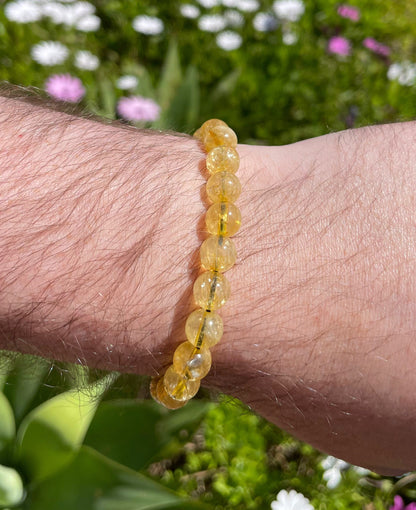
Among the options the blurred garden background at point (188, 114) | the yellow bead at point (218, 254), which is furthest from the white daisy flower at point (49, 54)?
the yellow bead at point (218, 254)

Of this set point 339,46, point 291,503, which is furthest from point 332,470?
point 339,46

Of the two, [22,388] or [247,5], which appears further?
[247,5]

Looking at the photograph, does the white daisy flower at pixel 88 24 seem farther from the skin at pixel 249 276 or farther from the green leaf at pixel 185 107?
the skin at pixel 249 276

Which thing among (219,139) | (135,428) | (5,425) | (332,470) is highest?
(219,139)

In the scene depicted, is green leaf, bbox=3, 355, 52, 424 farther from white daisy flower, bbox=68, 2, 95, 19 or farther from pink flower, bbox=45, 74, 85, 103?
white daisy flower, bbox=68, 2, 95, 19

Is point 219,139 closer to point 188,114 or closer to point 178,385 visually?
point 178,385

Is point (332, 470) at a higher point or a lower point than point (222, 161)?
lower

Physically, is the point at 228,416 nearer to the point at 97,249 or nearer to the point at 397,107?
the point at 97,249
